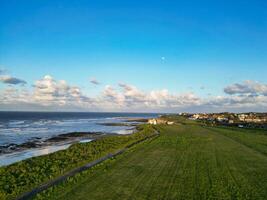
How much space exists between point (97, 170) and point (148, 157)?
823 cm

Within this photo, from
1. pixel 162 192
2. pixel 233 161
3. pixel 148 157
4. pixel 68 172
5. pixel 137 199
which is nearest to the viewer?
pixel 137 199

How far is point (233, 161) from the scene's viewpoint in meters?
29.8

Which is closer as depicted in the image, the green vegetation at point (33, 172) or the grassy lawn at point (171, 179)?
the grassy lawn at point (171, 179)

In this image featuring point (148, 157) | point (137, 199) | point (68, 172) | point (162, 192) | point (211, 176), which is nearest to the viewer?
point (137, 199)

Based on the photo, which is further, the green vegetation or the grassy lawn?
the green vegetation

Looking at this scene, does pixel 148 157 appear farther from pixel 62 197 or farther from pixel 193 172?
pixel 62 197

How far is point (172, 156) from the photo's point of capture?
32.9 meters

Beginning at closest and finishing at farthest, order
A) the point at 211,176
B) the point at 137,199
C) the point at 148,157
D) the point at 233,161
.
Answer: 1. the point at 137,199
2. the point at 211,176
3. the point at 233,161
4. the point at 148,157

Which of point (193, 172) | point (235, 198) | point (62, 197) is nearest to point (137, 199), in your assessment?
point (62, 197)

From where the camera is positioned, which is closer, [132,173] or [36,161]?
[132,173]

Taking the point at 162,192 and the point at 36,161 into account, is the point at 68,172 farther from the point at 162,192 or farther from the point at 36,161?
the point at 162,192

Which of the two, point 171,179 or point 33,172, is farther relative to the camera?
point 33,172

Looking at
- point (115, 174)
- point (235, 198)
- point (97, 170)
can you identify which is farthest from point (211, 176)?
point (97, 170)

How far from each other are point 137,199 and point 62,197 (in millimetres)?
4237
